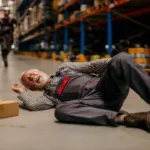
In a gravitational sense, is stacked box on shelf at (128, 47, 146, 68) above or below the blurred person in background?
below

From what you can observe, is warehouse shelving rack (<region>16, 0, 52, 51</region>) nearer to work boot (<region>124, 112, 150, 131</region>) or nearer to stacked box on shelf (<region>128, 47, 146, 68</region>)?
stacked box on shelf (<region>128, 47, 146, 68</region>)

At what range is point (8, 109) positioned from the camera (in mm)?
2609

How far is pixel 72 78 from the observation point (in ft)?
9.04

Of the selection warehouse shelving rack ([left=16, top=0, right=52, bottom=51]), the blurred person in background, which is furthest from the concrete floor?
warehouse shelving rack ([left=16, top=0, right=52, bottom=51])

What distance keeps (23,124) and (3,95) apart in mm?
1452

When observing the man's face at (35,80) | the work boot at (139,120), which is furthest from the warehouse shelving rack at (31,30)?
the work boot at (139,120)

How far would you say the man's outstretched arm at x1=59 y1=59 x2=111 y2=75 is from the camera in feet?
9.30

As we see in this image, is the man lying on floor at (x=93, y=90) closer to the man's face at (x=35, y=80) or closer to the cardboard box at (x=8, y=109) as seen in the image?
the man's face at (x=35, y=80)

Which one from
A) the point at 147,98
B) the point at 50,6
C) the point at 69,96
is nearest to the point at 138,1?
the point at 69,96

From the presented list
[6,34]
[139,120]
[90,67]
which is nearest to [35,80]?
[90,67]

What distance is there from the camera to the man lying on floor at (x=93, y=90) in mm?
→ 2152

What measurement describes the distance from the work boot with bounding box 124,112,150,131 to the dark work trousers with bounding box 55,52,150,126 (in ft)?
0.31

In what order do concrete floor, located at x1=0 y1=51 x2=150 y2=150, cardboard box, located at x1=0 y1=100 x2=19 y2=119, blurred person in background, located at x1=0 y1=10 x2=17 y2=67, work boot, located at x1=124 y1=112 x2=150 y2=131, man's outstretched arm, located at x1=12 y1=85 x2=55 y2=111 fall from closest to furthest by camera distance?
concrete floor, located at x1=0 y1=51 x2=150 y2=150 < work boot, located at x1=124 y1=112 x2=150 y2=131 < cardboard box, located at x1=0 y1=100 x2=19 y2=119 < man's outstretched arm, located at x1=12 y1=85 x2=55 y2=111 < blurred person in background, located at x1=0 y1=10 x2=17 y2=67

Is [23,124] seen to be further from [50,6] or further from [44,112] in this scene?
[50,6]
